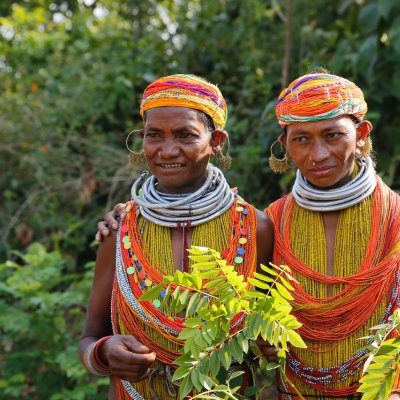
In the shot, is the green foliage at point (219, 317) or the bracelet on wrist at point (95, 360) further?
the bracelet on wrist at point (95, 360)

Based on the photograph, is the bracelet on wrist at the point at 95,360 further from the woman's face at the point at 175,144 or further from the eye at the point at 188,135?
the eye at the point at 188,135

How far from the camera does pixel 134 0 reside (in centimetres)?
826

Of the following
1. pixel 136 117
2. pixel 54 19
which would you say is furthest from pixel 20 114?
pixel 54 19

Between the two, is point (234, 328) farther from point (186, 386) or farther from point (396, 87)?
point (396, 87)

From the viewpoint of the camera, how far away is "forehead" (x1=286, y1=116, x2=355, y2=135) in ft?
9.77

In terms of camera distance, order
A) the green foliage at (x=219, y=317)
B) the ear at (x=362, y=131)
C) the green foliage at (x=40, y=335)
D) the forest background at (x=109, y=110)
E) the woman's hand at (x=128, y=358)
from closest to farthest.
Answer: the green foliage at (x=219, y=317), the woman's hand at (x=128, y=358), the ear at (x=362, y=131), the green foliage at (x=40, y=335), the forest background at (x=109, y=110)

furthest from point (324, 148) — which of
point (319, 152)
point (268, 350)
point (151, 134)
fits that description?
point (268, 350)

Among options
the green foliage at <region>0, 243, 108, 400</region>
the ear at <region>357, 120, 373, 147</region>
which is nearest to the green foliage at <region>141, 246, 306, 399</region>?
the ear at <region>357, 120, 373, 147</region>

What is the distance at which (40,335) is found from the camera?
5.00 meters

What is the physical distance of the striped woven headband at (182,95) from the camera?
119 inches

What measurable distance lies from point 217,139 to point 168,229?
0.40 metres

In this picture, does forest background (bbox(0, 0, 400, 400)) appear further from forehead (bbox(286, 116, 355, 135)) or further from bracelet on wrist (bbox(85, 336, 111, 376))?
forehead (bbox(286, 116, 355, 135))

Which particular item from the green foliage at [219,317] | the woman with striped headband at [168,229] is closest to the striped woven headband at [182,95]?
the woman with striped headband at [168,229]

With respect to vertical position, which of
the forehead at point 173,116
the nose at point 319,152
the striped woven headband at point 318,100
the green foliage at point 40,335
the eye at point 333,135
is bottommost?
the green foliage at point 40,335
